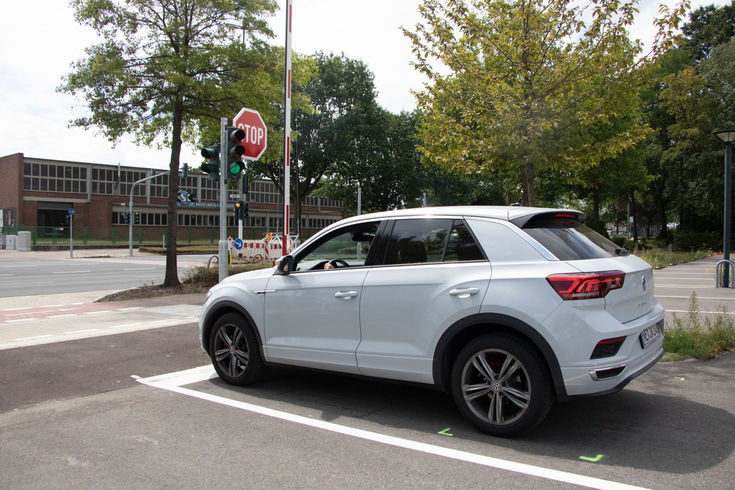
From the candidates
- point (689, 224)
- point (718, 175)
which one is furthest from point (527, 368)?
point (689, 224)

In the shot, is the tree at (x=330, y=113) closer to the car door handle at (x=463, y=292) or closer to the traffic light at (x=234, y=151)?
the traffic light at (x=234, y=151)

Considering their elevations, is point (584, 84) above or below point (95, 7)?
below

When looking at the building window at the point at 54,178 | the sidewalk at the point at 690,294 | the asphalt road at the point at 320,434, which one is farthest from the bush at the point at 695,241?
the building window at the point at 54,178

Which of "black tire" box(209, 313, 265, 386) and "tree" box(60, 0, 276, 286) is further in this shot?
"tree" box(60, 0, 276, 286)

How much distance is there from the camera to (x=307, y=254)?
5.35m

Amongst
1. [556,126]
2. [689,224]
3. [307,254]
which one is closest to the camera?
[307,254]

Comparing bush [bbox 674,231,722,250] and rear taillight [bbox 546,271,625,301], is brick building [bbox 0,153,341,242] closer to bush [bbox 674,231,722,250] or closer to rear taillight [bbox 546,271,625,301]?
bush [bbox 674,231,722,250]

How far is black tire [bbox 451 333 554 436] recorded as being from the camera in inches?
153

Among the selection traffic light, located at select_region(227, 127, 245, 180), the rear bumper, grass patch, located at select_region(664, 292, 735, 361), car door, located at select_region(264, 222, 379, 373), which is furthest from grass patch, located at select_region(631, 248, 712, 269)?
car door, located at select_region(264, 222, 379, 373)

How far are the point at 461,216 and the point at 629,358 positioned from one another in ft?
5.30

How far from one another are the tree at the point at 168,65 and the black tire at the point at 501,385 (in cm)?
1248

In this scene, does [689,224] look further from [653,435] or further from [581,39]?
[653,435]

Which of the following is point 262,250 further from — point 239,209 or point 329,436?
point 329,436

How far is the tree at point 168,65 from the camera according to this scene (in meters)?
14.5
